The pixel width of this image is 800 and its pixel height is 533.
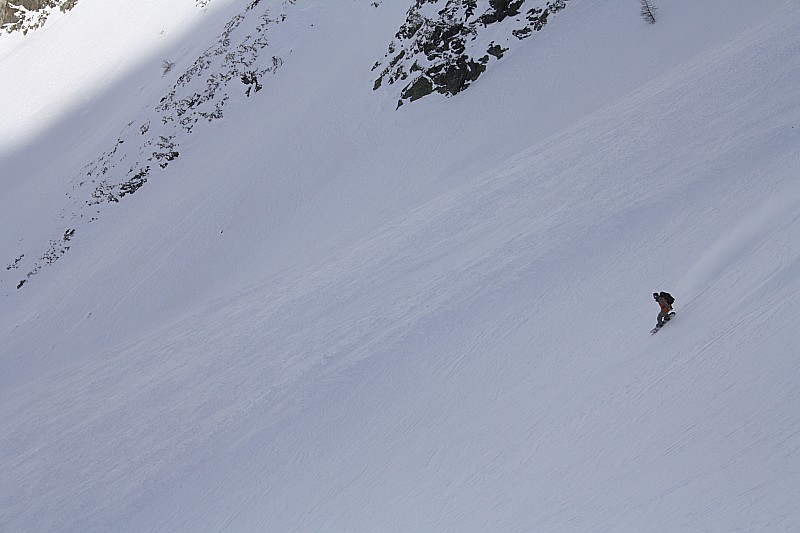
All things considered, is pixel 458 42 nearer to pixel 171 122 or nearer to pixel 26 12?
pixel 171 122

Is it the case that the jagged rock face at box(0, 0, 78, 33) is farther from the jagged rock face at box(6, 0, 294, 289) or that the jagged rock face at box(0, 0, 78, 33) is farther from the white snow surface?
the white snow surface

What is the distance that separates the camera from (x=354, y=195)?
24797 millimetres

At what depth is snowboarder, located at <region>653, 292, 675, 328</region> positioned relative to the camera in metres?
11.6

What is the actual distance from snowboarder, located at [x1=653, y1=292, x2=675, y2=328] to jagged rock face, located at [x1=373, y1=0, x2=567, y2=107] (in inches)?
695

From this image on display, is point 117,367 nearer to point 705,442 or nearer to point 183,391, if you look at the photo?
point 183,391

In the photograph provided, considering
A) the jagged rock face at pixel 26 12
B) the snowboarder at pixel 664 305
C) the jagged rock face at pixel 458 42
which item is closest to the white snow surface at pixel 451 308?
the snowboarder at pixel 664 305

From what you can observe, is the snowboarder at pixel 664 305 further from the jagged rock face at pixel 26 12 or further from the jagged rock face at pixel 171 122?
the jagged rock face at pixel 26 12

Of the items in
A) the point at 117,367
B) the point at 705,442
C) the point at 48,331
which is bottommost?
the point at 705,442

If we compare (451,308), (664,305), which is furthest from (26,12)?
(664,305)

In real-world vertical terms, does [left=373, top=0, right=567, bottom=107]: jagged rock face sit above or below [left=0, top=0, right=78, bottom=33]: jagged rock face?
below

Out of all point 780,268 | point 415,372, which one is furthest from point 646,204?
point 415,372

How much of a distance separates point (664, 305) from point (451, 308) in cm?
607

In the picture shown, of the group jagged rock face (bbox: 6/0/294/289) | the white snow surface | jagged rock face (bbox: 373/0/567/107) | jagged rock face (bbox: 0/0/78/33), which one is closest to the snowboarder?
the white snow surface

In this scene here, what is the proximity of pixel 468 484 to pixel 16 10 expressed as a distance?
69.7 metres
